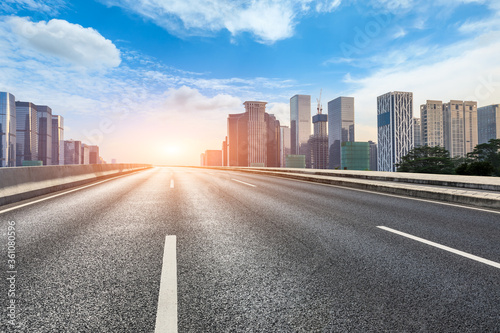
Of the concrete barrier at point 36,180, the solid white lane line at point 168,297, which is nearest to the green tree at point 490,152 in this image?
the concrete barrier at point 36,180

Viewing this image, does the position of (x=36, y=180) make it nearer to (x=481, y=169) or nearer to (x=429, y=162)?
(x=481, y=169)

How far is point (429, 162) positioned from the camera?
7406cm

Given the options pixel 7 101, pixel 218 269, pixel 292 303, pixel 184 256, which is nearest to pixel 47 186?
pixel 184 256

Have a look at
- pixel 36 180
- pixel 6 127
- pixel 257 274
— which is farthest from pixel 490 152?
pixel 6 127

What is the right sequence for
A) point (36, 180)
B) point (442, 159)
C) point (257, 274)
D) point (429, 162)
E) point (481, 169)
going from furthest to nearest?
point (429, 162)
point (442, 159)
point (481, 169)
point (36, 180)
point (257, 274)

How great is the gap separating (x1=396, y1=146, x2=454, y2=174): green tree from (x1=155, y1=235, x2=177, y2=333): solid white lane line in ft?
270

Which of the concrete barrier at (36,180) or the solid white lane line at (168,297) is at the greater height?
the concrete barrier at (36,180)

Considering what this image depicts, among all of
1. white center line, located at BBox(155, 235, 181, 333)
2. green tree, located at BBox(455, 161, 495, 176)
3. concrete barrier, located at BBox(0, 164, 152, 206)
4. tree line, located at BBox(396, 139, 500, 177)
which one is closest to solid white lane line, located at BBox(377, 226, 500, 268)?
white center line, located at BBox(155, 235, 181, 333)

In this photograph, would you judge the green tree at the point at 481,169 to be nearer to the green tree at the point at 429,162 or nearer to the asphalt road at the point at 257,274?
the green tree at the point at 429,162

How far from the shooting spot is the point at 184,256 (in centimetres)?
382

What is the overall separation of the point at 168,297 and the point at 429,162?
3362 inches

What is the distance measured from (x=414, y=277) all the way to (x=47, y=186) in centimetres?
1210

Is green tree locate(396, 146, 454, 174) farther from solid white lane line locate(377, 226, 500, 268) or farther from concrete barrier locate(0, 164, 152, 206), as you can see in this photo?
solid white lane line locate(377, 226, 500, 268)

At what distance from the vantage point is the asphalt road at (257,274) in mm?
2254
